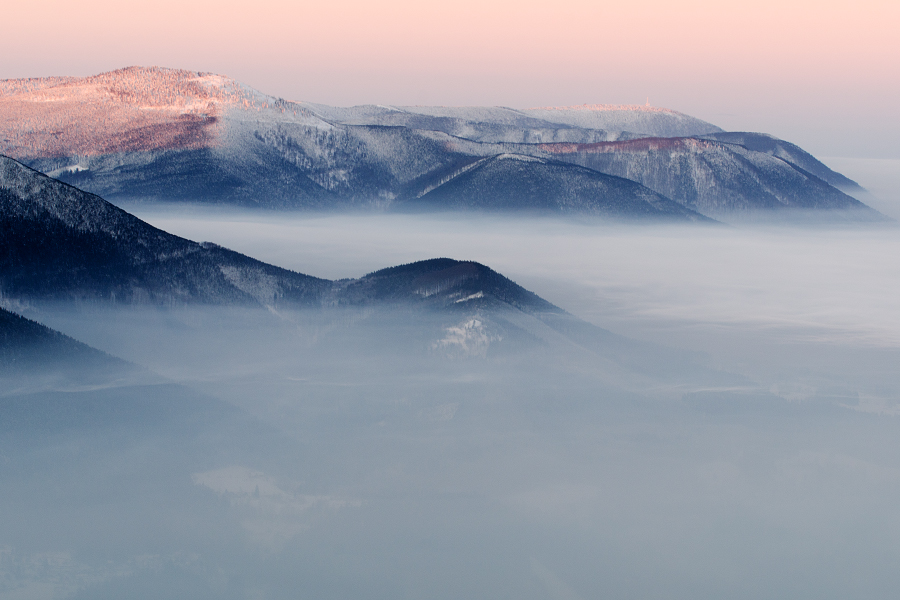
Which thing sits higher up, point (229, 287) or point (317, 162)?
point (317, 162)

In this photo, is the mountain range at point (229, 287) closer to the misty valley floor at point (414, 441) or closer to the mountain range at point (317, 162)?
the misty valley floor at point (414, 441)

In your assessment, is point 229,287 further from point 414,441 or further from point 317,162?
point 317,162

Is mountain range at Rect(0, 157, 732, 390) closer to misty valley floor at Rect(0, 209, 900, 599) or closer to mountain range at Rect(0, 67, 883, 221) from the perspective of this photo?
misty valley floor at Rect(0, 209, 900, 599)

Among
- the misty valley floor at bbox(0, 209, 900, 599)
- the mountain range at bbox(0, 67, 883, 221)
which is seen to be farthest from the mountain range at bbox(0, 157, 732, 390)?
the mountain range at bbox(0, 67, 883, 221)

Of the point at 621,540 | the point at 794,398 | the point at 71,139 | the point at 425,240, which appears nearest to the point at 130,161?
the point at 71,139

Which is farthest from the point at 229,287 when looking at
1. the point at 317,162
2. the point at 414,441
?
the point at 317,162

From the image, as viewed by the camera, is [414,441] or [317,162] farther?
[317,162]

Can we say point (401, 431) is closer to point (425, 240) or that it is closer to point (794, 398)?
point (794, 398)

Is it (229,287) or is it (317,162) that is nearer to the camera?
(229,287)
